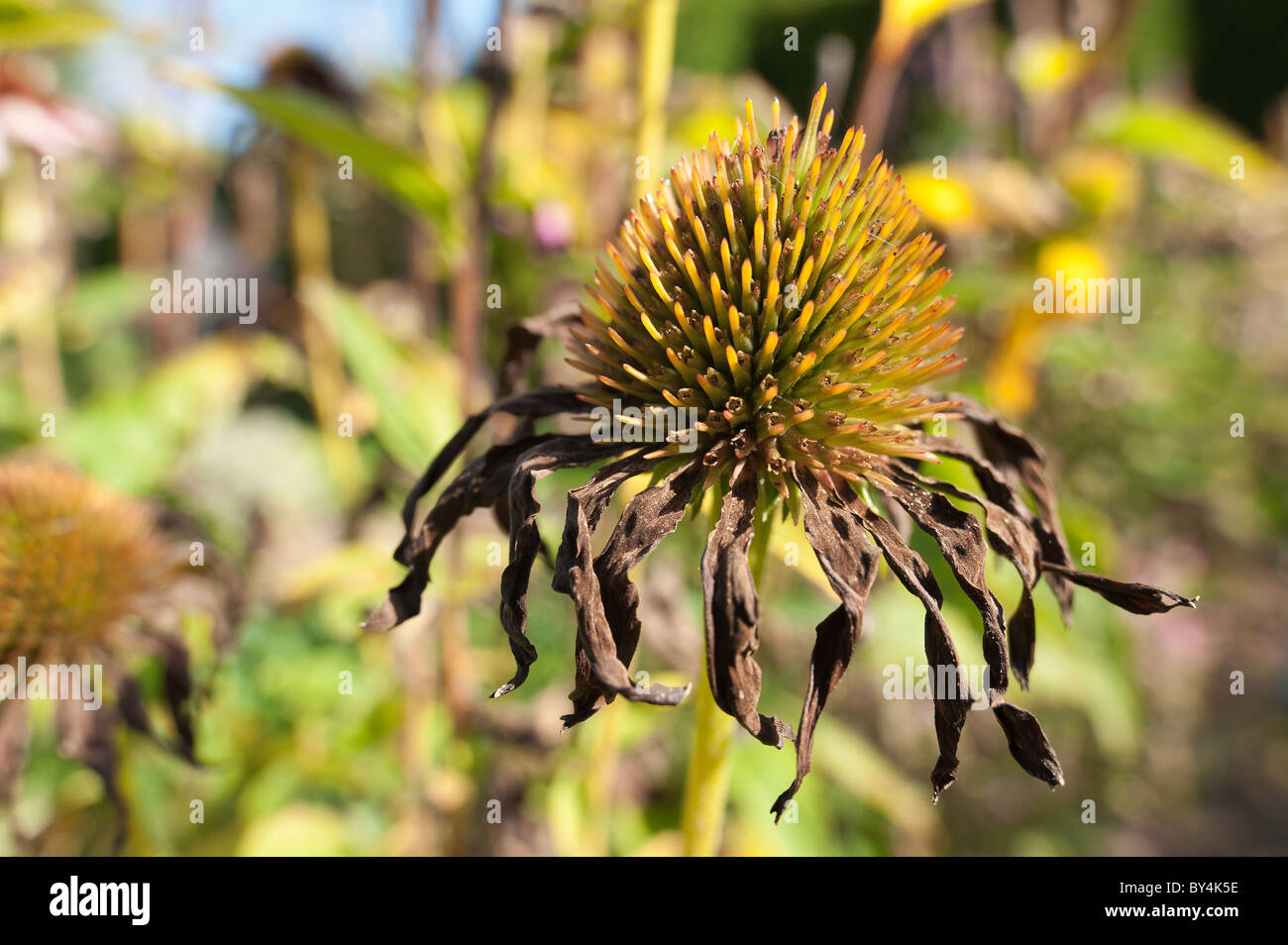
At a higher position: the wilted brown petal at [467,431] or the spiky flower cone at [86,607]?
the wilted brown petal at [467,431]

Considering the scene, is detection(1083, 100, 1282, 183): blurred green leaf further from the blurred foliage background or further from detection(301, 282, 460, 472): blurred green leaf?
detection(301, 282, 460, 472): blurred green leaf

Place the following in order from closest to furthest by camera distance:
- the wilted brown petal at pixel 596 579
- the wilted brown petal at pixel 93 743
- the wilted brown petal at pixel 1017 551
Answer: the wilted brown petal at pixel 596 579 → the wilted brown petal at pixel 1017 551 → the wilted brown petal at pixel 93 743

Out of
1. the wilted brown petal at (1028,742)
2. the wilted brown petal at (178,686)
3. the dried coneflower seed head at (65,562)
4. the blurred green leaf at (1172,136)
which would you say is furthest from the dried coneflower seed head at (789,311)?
the blurred green leaf at (1172,136)

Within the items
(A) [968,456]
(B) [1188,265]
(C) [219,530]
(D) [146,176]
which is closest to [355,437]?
(C) [219,530]

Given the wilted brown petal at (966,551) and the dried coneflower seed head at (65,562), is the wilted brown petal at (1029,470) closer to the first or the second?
the wilted brown petal at (966,551)

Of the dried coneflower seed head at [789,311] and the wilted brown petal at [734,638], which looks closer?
the wilted brown petal at [734,638]

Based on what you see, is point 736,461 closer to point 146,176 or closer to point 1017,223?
point 1017,223

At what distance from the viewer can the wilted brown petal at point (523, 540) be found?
0.73 m

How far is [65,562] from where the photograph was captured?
4.25 ft

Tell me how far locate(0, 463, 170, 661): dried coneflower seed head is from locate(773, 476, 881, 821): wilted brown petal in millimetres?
1040

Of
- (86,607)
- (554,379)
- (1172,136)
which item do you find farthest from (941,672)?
(1172,136)

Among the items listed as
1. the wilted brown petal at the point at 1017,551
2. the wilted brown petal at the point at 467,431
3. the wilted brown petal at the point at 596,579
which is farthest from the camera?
the wilted brown petal at the point at 467,431

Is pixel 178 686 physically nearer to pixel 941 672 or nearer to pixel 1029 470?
pixel 941 672

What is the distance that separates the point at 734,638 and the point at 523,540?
19cm
